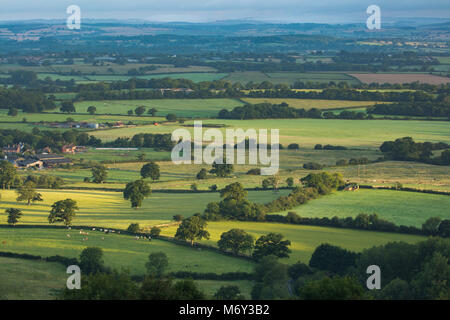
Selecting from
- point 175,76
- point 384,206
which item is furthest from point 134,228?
point 175,76

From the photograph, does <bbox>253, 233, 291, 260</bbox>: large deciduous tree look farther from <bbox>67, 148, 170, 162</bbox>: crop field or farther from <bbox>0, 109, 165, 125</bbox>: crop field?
<bbox>0, 109, 165, 125</bbox>: crop field

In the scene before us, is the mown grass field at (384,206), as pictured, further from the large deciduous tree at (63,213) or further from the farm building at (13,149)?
the farm building at (13,149)

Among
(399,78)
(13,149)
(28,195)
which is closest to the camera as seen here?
(28,195)

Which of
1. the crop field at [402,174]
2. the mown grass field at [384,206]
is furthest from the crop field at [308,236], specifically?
the crop field at [402,174]

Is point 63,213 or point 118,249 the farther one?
point 63,213

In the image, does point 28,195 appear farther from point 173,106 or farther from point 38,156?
point 173,106

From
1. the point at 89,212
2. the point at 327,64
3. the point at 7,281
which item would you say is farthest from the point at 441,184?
the point at 327,64
